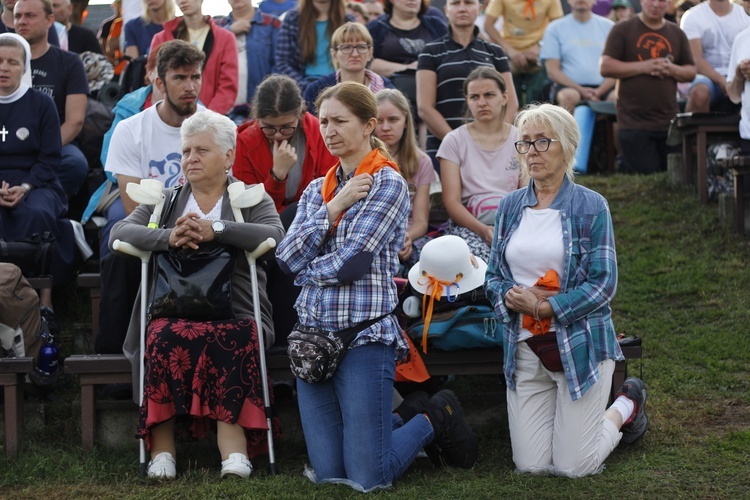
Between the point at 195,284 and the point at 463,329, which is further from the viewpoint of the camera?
the point at 463,329

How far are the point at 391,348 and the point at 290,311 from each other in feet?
3.37

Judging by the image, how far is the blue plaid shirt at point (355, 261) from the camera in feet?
16.7

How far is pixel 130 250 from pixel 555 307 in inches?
82.2

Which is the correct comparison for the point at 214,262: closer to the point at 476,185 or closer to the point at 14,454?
the point at 14,454

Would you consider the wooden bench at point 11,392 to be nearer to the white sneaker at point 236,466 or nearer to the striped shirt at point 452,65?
the white sneaker at point 236,466

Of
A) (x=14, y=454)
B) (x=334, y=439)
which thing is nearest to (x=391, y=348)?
(x=334, y=439)

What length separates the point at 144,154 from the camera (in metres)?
6.76

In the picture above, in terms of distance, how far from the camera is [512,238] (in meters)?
5.41

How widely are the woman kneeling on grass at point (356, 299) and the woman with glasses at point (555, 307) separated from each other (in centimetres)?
43

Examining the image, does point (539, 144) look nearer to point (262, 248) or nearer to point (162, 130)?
point (262, 248)

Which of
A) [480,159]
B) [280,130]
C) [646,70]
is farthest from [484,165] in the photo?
[646,70]

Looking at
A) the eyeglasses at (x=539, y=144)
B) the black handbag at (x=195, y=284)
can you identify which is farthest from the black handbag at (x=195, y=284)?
the eyeglasses at (x=539, y=144)

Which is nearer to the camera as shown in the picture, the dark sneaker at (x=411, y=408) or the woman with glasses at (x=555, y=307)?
the woman with glasses at (x=555, y=307)

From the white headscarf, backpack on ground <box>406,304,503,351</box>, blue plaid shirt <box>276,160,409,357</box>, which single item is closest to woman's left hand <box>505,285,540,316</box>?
backpack on ground <box>406,304,503,351</box>
